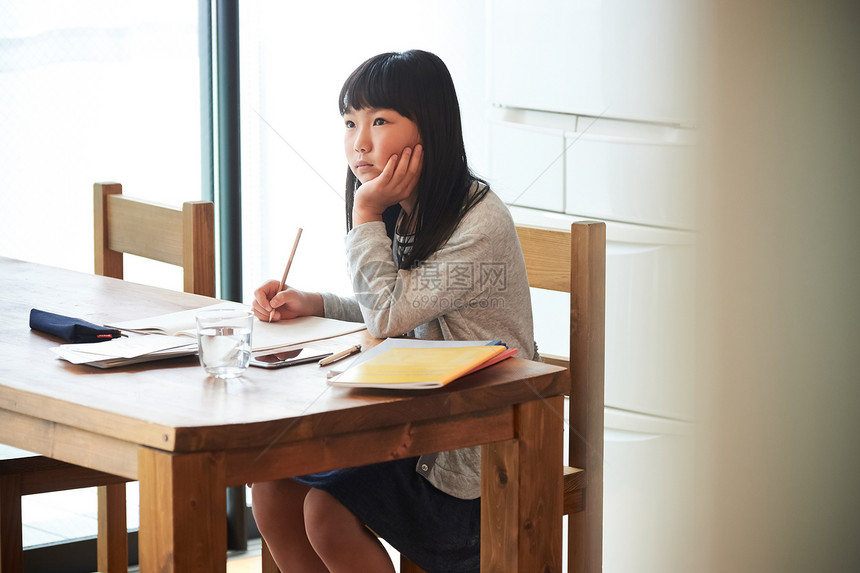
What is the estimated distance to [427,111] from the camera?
144 cm

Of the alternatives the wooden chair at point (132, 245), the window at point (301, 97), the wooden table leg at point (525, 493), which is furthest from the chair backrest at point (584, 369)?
the window at point (301, 97)

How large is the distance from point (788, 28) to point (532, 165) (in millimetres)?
522

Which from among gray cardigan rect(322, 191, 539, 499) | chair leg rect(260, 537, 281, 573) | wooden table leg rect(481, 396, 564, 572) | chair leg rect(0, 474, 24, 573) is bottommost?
chair leg rect(260, 537, 281, 573)

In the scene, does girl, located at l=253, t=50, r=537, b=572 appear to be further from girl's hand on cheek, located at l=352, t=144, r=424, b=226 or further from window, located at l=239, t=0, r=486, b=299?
window, located at l=239, t=0, r=486, b=299

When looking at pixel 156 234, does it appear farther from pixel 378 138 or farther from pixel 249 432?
pixel 249 432

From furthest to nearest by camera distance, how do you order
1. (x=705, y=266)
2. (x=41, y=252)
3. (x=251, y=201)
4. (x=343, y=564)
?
(x=251, y=201) < (x=41, y=252) < (x=705, y=266) < (x=343, y=564)

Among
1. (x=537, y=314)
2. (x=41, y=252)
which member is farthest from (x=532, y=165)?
A: (x=41, y=252)

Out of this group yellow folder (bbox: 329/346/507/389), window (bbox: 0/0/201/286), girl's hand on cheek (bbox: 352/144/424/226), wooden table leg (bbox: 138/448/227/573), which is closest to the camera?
wooden table leg (bbox: 138/448/227/573)

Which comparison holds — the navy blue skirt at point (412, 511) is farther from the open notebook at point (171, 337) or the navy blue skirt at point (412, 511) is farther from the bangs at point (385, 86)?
the bangs at point (385, 86)

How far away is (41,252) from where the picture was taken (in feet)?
7.02

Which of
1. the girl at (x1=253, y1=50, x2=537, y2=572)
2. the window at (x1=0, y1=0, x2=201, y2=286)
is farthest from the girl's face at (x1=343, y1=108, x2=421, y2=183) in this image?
the window at (x1=0, y1=0, x2=201, y2=286)

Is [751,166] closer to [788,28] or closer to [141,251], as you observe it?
[788,28]

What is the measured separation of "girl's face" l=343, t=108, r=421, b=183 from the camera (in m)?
1.43

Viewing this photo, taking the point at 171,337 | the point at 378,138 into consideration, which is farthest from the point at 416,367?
the point at 378,138
